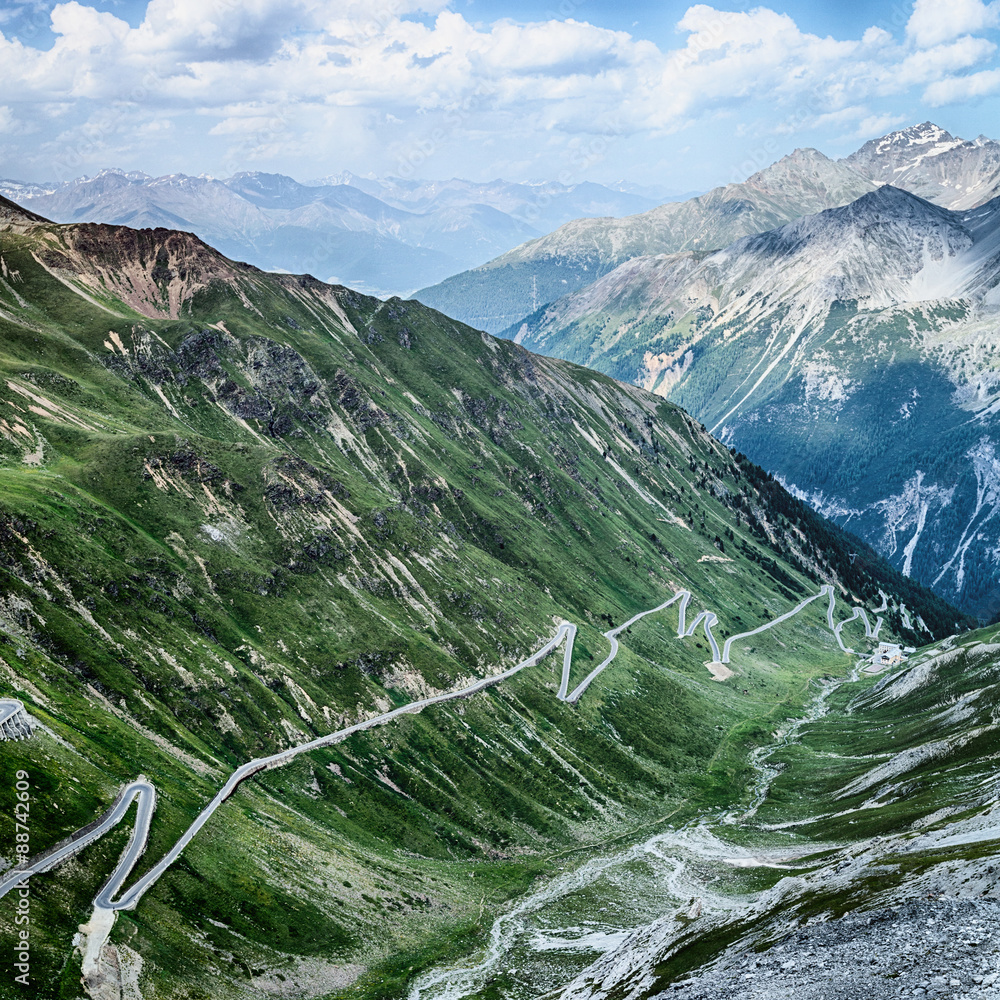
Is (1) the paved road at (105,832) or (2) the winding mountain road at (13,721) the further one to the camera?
(2) the winding mountain road at (13,721)

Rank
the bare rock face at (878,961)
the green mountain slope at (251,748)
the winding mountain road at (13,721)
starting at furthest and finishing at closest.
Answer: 1. the winding mountain road at (13,721)
2. the green mountain slope at (251,748)
3. the bare rock face at (878,961)

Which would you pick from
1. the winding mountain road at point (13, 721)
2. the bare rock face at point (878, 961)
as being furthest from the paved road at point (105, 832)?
the bare rock face at point (878, 961)

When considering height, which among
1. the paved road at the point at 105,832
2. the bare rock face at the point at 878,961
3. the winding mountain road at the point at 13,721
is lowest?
the bare rock face at the point at 878,961

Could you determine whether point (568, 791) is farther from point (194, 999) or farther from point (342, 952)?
point (194, 999)

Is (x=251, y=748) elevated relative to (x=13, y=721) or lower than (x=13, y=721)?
lower

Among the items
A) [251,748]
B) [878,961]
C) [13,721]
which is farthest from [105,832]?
[878,961]

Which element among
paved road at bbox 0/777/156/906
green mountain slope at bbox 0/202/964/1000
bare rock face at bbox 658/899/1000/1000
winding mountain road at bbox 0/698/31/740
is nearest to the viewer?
bare rock face at bbox 658/899/1000/1000

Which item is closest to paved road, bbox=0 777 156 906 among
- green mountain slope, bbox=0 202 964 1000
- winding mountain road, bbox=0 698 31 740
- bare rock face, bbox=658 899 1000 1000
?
green mountain slope, bbox=0 202 964 1000

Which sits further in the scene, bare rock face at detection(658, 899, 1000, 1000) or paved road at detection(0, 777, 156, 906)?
paved road at detection(0, 777, 156, 906)

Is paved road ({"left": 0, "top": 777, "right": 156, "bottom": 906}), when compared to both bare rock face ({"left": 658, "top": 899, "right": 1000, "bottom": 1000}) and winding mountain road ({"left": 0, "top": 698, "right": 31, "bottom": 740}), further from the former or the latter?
bare rock face ({"left": 658, "top": 899, "right": 1000, "bottom": 1000})

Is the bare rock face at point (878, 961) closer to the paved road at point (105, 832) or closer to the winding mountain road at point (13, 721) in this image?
the paved road at point (105, 832)

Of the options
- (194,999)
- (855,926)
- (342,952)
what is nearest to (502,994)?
(342,952)

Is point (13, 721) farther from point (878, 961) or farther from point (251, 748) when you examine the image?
point (878, 961)
